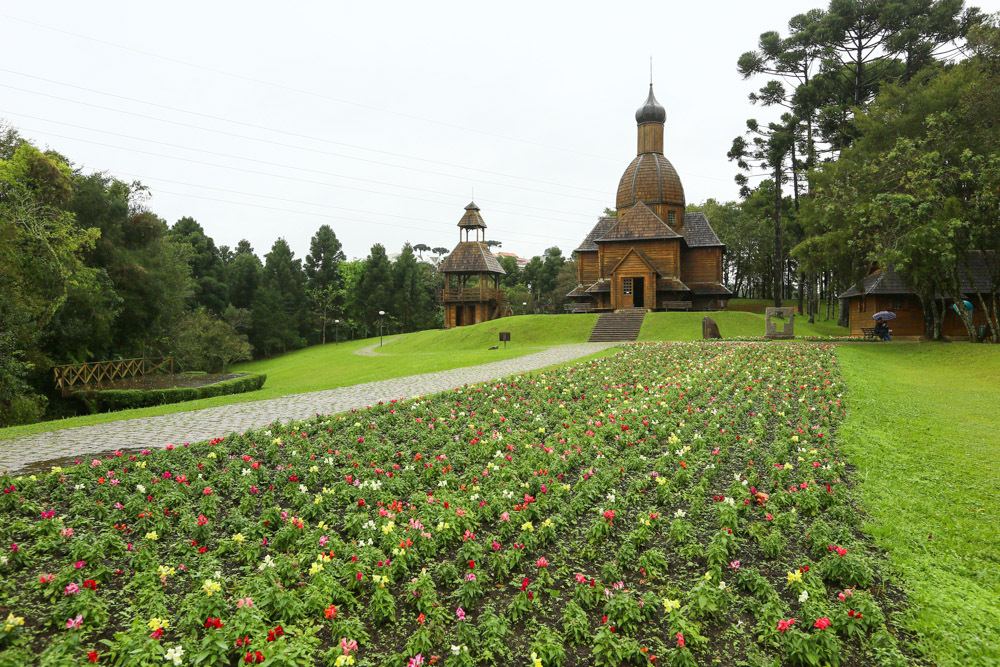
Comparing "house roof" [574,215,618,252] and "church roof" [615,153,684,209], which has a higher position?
"church roof" [615,153,684,209]

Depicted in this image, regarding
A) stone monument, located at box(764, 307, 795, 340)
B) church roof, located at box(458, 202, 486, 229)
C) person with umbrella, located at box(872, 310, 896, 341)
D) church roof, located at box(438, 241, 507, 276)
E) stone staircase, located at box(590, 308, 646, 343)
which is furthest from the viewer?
church roof, located at box(458, 202, 486, 229)

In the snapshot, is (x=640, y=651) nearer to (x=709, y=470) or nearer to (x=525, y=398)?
(x=709, y=470)

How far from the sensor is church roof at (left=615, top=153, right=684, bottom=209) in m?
47.0

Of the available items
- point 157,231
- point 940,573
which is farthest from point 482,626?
point 157,231

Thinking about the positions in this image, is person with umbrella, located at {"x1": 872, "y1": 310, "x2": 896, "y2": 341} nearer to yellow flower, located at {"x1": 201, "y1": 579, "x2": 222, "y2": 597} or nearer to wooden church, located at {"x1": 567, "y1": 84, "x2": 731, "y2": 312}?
wooden church, located at {"x1": 567, "y1": 84, "x2": 731, "y2": 312}

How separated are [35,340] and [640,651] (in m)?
29.6

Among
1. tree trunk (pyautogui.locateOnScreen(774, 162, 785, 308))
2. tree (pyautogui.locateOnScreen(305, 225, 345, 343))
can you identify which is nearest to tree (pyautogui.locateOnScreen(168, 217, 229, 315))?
tree (pyautogui.locateOnScreen(305, 225, 345, 343))

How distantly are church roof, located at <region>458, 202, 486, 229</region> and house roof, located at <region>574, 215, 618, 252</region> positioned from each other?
1228 cm

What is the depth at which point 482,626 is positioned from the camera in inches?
172

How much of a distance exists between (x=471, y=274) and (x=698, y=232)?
73.8 feet

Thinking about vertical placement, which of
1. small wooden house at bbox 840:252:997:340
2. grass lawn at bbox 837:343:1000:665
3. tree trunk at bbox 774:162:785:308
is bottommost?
grass lawn at bbox 837:343:1000:665

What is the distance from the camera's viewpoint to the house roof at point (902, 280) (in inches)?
1202

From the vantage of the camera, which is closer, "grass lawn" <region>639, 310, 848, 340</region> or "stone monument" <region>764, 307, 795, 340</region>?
"stone monument" <region>764, 307, 795, 340</region>

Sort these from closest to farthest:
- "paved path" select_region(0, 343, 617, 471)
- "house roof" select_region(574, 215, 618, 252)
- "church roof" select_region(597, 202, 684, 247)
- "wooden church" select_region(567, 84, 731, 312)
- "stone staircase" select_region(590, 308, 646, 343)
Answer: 1. "paved path" select_region(0, 343, 617, 471)
2. "stone staircase" select_region(590, 308, 646, 343)
3. "wooden church" select_region(567, 84, 731, 312)
4. "church roof" select_region(597, 202, 684, 247)
5. "house roof" select_region(574, 215, 618, 252)
